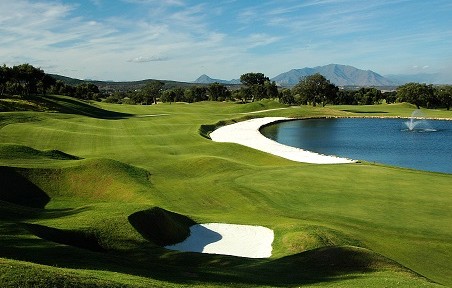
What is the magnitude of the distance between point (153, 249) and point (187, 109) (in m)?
123

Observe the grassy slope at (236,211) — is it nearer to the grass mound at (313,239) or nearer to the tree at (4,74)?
the grass mound at (313,239)

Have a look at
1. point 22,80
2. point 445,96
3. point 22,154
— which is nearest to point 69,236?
point 22,154

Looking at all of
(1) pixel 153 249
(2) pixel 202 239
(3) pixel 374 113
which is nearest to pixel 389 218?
(2) pixel 202 239

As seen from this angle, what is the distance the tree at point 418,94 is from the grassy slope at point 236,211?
119725 mm

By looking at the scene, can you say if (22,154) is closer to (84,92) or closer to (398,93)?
(84,92)

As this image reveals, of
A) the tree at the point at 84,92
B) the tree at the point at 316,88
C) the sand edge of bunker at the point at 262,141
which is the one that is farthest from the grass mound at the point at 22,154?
the tree at the point at 84,92

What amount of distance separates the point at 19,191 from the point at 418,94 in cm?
15183

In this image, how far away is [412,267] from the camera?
2131cm

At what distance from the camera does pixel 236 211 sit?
3136cm

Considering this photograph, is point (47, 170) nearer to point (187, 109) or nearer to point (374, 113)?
point (187, 109)

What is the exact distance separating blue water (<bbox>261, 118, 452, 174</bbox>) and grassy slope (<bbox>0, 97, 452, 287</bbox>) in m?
17.1

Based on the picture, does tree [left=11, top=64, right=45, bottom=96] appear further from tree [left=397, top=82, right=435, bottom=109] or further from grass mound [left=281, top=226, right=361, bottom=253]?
tree [left=397, top=82, right=435, bottom=109]

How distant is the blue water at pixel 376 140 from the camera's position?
60.2 m

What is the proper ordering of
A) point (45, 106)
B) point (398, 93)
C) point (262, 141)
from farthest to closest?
1. point (398, 93)
2. point (45, 106)
3. point (262, 141)
